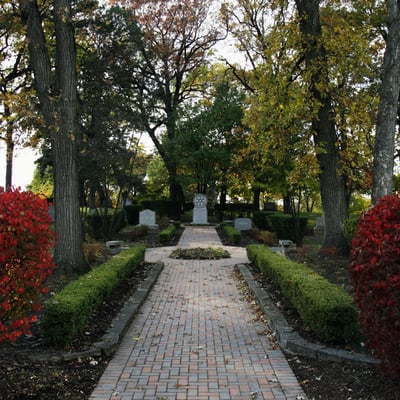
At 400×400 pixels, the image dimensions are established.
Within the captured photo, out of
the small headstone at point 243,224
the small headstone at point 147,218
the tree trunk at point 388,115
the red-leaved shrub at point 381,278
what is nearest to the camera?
the red-leaved shrub at point 381,278

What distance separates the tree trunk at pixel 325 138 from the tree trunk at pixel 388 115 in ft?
10.6

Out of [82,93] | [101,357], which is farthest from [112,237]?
[101,357]

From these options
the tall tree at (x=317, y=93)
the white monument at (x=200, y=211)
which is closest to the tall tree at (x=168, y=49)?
the white monument at (x=200, y=211)

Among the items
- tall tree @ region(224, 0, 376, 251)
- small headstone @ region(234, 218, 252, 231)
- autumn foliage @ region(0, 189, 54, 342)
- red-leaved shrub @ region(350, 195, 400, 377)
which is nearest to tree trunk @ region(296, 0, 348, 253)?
tall tree @ region(224, 0, 376, 251)

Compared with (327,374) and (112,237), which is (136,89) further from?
(327,374)

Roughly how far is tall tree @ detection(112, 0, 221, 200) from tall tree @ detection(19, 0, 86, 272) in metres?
20.5

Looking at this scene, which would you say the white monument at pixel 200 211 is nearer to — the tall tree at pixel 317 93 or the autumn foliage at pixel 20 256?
the tall tree at pixel 317 93

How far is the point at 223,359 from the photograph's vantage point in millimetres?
5371

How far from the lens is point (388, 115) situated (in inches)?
356

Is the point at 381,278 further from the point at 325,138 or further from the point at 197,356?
the point at 325,138

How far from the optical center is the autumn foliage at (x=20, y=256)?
403 centimetres

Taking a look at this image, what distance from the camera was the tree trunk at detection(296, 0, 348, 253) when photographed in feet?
41.1

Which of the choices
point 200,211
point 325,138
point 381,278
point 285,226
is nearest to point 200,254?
point 325,138

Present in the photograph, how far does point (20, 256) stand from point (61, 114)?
19.3ft
